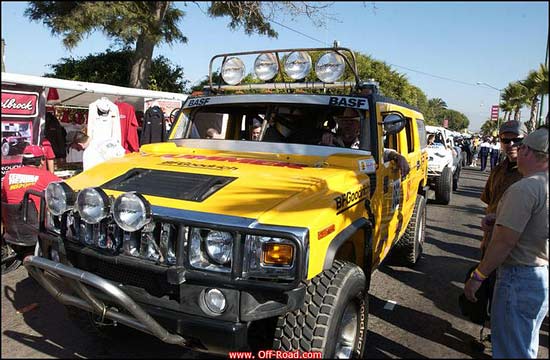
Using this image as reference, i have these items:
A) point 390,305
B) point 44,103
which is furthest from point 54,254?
point 44,103

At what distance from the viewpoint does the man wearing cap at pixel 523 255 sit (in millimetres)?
2283

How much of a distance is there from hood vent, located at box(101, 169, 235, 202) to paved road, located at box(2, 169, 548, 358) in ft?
3.03

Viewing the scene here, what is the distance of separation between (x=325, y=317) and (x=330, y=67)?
230 centimetres

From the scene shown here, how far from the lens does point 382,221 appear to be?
3582 mm

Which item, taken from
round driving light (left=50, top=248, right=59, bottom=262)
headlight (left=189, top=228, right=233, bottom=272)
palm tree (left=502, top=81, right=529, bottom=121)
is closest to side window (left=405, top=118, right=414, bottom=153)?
headlight (left=189, top=228, right=233, bottom=272)

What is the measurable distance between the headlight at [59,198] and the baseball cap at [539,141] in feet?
8.57

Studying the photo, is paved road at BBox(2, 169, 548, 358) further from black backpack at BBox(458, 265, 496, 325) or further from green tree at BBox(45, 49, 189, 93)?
green tree at BBox(45, 49, 189, 93)

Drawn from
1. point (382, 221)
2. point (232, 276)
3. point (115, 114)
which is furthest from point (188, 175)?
point (115, 114)

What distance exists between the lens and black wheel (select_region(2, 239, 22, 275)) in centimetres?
426

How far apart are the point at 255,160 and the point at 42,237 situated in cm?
150

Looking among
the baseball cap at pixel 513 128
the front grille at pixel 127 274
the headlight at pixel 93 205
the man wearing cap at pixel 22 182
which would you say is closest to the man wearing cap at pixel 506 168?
the baseball cap at pixel 513 128

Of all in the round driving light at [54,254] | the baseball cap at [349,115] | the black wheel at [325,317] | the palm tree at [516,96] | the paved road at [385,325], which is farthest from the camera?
the palm tree at [516,96]

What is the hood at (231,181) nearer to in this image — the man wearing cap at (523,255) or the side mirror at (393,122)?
the side mirror at (393,122)

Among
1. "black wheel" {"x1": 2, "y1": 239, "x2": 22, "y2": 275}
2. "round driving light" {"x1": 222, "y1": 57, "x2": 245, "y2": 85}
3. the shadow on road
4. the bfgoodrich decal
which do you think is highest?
"round driving light" {"x1": 222, "y1": 57, "x2": 245, "y2": 85}
